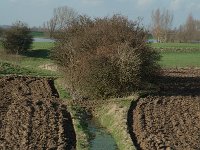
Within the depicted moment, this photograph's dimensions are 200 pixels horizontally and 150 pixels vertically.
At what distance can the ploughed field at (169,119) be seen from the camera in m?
18.6

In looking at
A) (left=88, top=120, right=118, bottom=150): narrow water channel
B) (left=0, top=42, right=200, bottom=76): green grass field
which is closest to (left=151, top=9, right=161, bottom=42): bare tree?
(left=0, top=42, right=200, bottom=76): green grass field

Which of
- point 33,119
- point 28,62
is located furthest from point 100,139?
point 28,62

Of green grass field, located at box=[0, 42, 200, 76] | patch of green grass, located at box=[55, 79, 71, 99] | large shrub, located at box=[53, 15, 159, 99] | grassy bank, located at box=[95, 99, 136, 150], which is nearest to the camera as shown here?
grassy bank, located at box=[95, 99, 136, 150]

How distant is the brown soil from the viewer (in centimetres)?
1828

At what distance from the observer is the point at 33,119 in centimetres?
2189

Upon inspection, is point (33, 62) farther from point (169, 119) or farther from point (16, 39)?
point (169, 119)

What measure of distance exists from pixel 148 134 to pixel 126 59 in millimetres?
Answer: 8759

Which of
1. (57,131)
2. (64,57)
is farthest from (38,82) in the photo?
(57,131)

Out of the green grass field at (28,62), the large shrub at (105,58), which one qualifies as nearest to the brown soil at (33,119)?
the large shrub at (105,58)

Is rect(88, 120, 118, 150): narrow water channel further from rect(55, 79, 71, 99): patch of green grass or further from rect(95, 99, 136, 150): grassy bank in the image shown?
rect(55, 79, 71, 99): patch of green grass

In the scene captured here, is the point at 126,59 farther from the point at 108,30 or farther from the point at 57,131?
the point at 57,131

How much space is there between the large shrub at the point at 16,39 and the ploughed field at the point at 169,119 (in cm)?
2595

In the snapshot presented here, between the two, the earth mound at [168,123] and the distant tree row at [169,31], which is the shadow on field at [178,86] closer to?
the earth mound at [168,123]

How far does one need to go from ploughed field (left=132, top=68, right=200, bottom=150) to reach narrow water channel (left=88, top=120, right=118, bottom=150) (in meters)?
1.08
